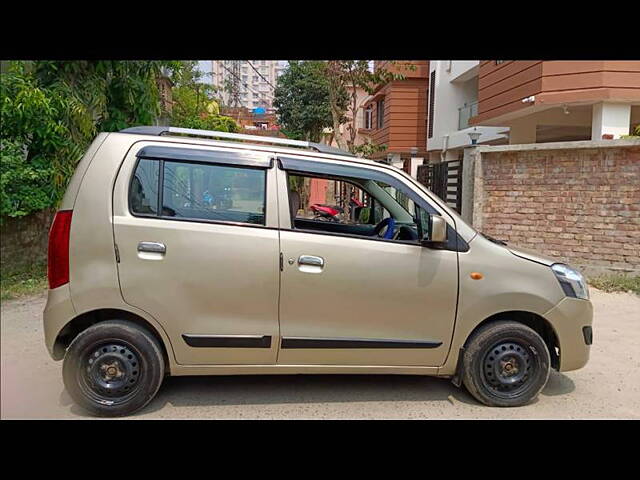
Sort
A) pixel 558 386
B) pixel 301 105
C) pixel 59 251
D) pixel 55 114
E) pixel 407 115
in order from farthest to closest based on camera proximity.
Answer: pixel 301 105 < pixel 407 115 < pixel 55 114 < pixel 558 386 < pixel 59 251

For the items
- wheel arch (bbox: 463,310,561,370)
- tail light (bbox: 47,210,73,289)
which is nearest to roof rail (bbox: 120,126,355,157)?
tail light (bbox: 47,210,73,289)

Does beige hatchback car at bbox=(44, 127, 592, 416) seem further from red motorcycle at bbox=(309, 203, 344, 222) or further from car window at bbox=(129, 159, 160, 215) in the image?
red motorcycle at bbox=(309, 203, 344, 222)

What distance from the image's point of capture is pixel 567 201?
7.13 meters

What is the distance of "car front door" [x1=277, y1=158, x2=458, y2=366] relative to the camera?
3006 mm

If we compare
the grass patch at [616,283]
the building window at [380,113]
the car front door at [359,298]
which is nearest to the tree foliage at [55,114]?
the car front door at [359,298]

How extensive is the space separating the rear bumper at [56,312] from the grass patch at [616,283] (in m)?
6.97

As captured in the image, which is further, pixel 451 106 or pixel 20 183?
pixel 451 106

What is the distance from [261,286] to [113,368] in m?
1.13

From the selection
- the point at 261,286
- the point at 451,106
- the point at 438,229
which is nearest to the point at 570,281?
the point at 438,229

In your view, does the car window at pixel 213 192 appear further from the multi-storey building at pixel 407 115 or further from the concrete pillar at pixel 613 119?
the multi-storey building at pixel 407 115

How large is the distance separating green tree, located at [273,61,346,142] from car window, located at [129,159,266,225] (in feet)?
56.4

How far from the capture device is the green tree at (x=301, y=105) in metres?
20.1

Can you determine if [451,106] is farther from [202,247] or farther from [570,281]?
[202,247]
